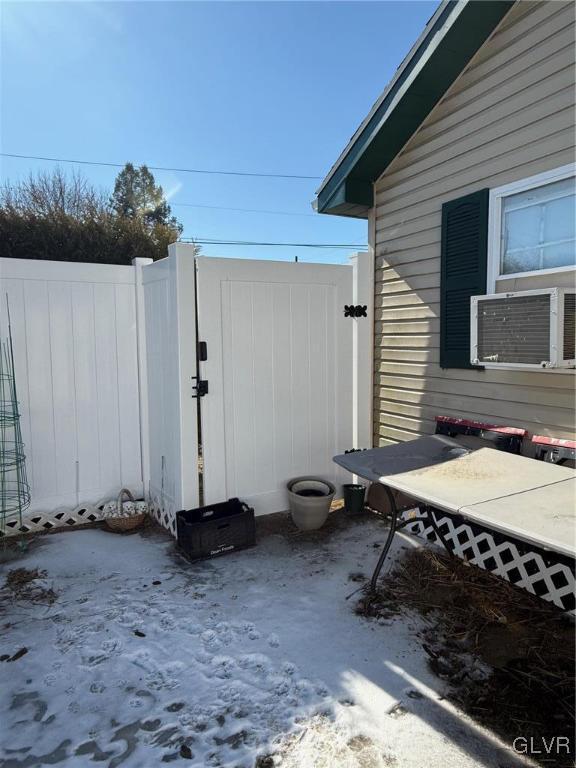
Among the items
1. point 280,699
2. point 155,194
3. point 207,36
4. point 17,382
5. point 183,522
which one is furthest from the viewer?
point 155,194

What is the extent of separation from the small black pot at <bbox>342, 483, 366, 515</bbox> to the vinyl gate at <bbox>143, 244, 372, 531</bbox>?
0.26m

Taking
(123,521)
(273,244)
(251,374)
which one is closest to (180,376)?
(251,374)

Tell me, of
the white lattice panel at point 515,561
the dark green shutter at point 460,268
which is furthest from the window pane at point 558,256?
the white lattice panel at point 515,561

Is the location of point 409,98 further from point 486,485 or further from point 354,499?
point 354,499

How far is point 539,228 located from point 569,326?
0.67 meters

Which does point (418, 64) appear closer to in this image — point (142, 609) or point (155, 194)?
point (142, 609)

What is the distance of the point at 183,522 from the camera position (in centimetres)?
311

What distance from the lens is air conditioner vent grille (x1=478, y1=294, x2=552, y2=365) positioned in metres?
2.45

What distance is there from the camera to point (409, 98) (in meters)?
3.24

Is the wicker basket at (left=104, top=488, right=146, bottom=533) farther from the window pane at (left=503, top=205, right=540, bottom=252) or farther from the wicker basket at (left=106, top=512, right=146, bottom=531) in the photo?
the window pane at (left=503, top=205, right=540, bottom=252)

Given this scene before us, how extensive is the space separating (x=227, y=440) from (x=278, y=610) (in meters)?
1.37

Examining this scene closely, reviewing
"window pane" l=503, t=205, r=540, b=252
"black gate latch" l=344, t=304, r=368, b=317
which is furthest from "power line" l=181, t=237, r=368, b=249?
"window pane" l=503, t=205, r=540, b=252

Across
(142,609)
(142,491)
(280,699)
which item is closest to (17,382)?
(142,491)

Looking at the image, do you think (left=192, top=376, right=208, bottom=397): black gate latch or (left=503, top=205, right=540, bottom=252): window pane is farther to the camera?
(left=192, top=376, right=208, bottom=397): black gate latch
